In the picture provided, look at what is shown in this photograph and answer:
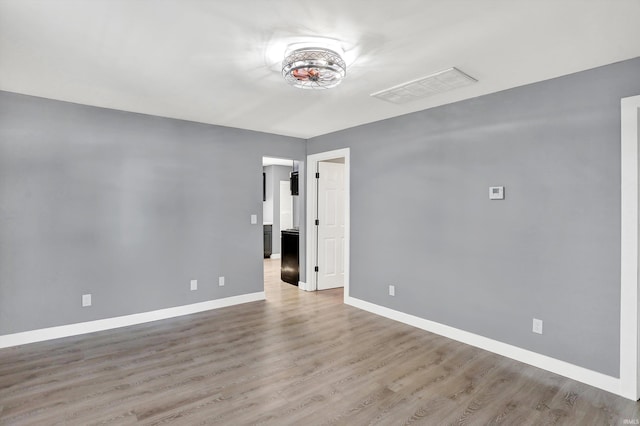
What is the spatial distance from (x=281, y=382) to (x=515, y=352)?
2.11 meters

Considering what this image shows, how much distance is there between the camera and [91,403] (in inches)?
93.8

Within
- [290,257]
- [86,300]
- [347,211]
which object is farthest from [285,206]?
[86,300]

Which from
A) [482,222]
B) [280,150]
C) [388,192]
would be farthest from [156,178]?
[482,222]

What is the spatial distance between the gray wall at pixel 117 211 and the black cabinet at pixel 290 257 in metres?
0.95

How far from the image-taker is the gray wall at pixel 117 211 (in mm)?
3355

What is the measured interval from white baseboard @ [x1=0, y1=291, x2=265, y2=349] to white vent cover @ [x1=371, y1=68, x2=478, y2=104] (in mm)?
3281

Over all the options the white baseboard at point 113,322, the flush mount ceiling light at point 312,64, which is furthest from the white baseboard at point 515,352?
the flush mount ceiling light at point 312,64

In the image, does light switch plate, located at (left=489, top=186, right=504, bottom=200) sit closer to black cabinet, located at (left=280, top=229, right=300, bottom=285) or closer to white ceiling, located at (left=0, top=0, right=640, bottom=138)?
white ceiling, located at (left=0, top=0, right=640, bottom=138)

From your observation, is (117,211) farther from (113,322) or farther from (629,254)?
(629,254)

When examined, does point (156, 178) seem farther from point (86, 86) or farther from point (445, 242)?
point (445, 242)

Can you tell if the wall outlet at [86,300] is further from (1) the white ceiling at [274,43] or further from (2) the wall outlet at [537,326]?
(2) the wall outlet at [537,326]

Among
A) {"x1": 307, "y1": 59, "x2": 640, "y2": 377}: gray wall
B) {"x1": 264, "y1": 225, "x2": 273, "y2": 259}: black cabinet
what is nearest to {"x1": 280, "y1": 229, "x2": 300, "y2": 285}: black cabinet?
{"x1": 307, "y1": 59, "x2": 640, "y2": 377}: gray wall

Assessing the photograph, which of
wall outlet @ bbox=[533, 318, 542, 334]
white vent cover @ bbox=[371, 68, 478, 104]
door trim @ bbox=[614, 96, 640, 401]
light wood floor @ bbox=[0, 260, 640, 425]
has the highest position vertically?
white vent cover @ bbox=[371, 68, 478, 104]

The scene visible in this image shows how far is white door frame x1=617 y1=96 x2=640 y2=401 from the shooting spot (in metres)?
2.44
